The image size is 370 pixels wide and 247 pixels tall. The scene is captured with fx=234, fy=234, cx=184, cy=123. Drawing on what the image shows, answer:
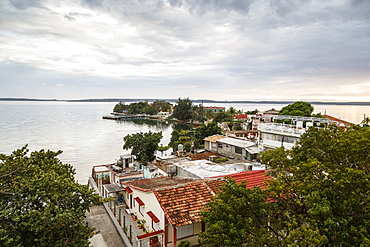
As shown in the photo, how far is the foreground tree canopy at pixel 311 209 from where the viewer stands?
246 inches

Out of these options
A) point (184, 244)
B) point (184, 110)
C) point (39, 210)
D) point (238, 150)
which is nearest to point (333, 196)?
point (184, 244)

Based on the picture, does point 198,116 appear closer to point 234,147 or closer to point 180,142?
point 180,142

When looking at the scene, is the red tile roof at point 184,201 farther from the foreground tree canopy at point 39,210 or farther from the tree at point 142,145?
the tree at point 142,145

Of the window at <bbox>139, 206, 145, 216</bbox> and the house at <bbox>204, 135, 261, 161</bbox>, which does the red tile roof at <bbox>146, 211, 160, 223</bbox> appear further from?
the house at <bbox>204, 135, 261, 161</bbox>

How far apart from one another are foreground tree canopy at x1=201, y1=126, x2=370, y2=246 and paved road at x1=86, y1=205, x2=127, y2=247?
7.17 meters

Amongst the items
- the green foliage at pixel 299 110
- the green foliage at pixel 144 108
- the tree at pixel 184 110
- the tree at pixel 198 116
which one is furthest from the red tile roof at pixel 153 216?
the green foliage at pixel 144 108

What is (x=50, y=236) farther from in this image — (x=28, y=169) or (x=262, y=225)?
(x=262, y=225)

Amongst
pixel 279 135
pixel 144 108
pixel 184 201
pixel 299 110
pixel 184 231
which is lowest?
pixel 184 231

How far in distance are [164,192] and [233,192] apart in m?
3.78

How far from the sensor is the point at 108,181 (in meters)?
21.0

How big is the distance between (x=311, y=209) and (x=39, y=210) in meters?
9.28

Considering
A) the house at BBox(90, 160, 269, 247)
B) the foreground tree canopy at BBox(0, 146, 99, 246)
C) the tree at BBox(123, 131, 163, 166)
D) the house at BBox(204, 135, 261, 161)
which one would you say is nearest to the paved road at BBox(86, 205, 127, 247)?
the house at BBox(90, 160, 269, 247)

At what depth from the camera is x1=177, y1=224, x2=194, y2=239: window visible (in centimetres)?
988

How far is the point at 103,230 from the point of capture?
45.4 ft
